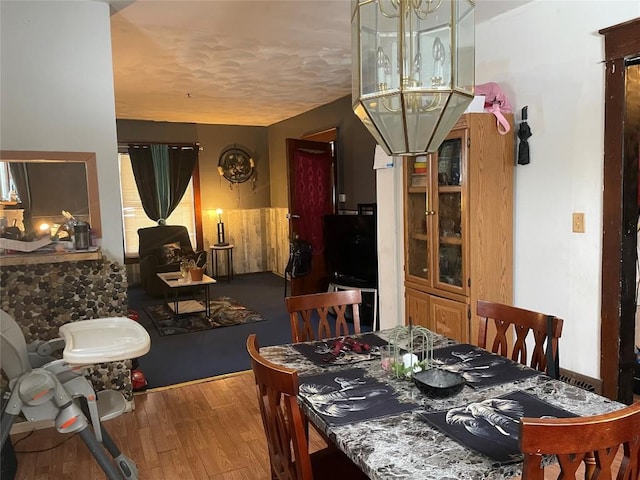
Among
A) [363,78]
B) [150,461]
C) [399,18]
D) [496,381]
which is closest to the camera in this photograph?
[399,18]

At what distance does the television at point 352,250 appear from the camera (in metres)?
4.72

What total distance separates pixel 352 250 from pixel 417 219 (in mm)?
1604

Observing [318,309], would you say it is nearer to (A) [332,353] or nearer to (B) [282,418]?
(A) [332,353]

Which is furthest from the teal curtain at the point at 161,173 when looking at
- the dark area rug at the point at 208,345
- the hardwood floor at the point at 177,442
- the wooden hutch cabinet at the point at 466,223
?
the wooden hutch cabinet at the point at 466,223

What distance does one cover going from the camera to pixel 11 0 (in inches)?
104

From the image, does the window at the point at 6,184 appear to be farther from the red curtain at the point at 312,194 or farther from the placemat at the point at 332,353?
the red curtain at the point at 312,194

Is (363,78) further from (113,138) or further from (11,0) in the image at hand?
(11,0)

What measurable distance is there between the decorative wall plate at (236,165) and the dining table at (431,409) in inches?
234

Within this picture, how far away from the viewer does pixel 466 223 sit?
9.51ft

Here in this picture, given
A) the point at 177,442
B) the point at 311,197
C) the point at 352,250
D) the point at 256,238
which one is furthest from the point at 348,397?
the point at 256,238

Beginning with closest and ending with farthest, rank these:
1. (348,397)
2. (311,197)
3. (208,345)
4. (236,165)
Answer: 1. (348,397)
2. (208,345)
3. (311,197)
4. (236,165)

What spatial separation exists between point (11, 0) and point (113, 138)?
2.84 feet

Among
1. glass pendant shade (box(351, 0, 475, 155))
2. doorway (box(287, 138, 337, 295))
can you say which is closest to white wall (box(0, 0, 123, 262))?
glass pendant shade (box(351, 0, 475, 155))

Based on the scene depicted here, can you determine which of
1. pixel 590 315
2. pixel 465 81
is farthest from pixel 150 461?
pixel 590 315
